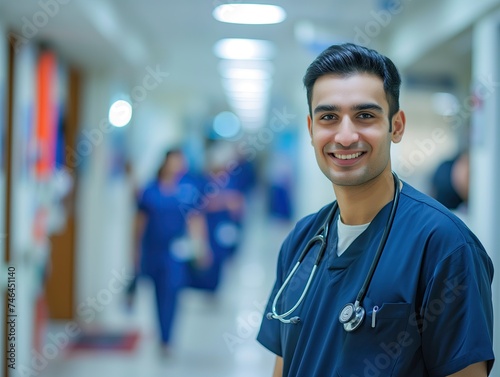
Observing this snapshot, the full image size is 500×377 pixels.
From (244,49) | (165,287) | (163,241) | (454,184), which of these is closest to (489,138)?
(454,184)

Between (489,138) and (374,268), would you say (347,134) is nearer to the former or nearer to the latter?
(374,268)

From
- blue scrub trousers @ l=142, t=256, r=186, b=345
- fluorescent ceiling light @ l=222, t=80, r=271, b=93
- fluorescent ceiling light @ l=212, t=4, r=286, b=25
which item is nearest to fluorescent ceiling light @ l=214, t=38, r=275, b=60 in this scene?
fluorescent ceiling light @ l=212, t=4, r=286, b=25

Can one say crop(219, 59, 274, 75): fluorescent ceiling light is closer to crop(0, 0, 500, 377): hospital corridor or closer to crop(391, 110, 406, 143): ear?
crop(0, 0, 500, 377): hospital corridor

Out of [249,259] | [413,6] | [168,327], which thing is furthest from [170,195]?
[249,259]

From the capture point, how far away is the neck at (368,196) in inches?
57.1

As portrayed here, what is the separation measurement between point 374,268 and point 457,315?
7.4 inches

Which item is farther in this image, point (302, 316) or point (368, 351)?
point (302, 316)

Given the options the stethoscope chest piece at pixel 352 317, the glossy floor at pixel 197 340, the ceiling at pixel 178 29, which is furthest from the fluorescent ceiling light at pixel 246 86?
the stethoscope chest piece at pixel 352 317

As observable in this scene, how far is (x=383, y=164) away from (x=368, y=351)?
15.4 inches

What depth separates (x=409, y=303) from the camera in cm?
128

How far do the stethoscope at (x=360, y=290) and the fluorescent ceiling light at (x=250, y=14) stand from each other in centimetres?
351

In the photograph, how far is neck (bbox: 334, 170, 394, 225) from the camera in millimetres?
1451

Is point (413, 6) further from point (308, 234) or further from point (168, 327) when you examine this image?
point (308, 234)

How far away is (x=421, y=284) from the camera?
1297mm
